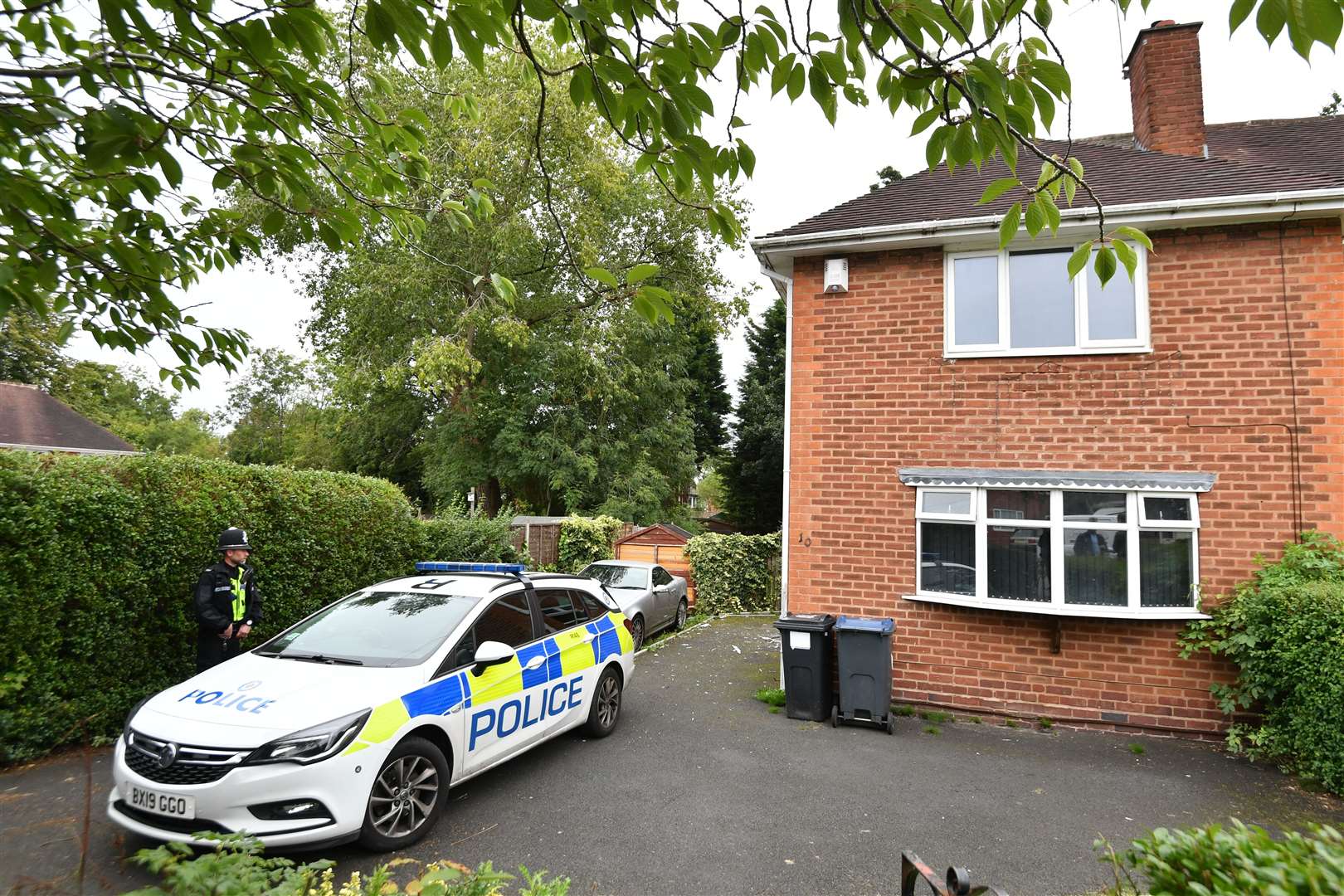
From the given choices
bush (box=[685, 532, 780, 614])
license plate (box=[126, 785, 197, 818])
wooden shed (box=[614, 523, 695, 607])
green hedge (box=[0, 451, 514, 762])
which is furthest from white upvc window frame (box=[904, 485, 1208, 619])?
wooden shed (box=[614, 523, 695, 607])

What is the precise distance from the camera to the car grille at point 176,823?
3.58 m

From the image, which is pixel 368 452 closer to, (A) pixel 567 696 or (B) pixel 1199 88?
(A) pixel 567 696

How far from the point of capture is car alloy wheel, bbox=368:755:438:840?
3.98 metres

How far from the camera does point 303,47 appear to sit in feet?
8.34

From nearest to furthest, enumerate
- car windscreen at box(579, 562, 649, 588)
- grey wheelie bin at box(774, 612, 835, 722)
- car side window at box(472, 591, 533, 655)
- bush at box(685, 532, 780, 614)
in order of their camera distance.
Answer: car side window at box(472, 591, 533, 655), grey wheelie bin at box(774, 612, 835, 722), car windscreen at box(579, 562, 649, 588), bush at box(685, 532, 780, 614)

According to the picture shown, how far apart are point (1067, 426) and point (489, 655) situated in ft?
20.3

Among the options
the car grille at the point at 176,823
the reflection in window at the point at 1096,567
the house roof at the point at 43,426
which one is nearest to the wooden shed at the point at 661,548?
the reflection in window at the point at 1096,567

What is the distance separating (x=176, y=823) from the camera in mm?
3646

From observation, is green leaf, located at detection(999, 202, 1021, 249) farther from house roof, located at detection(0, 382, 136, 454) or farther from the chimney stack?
house roof, located at detection(0, 382, 136, 454)

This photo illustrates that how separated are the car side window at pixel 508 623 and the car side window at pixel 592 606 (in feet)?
3.05

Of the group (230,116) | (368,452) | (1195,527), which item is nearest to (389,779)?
(230,116)

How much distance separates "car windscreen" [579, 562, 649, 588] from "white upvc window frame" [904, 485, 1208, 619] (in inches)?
243

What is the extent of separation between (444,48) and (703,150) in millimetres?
951

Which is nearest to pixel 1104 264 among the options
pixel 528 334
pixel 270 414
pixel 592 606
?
pixel 592 606
